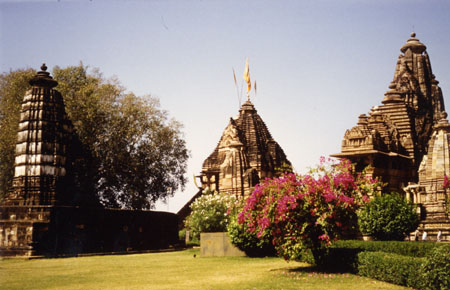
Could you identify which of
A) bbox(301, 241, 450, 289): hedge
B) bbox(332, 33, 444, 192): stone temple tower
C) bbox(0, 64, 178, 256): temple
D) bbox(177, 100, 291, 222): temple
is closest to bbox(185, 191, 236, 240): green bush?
bbox(0, 64, 178, 256): temple

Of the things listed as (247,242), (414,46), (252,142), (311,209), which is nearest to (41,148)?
(247,242)

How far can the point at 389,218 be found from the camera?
22484 millimetres

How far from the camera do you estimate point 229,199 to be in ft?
86.8

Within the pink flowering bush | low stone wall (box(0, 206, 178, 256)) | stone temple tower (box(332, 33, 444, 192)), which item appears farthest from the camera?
stone temple tower (box(332, 33, 444, 192))

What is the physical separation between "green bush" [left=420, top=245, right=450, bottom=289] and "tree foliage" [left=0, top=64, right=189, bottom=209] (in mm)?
28282

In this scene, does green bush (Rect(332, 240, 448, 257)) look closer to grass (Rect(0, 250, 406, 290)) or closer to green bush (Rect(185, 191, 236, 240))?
grass (Rect(0, 250, 406, 290))

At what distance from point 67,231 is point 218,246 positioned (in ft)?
24.0

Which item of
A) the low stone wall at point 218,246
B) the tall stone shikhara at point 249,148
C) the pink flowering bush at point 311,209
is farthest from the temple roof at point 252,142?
the pink flowering bush at point 311,209

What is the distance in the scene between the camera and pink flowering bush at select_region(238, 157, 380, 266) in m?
14.1

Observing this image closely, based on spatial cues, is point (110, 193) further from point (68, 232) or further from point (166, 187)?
point (68, 232)

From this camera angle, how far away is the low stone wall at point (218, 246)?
68.0ft

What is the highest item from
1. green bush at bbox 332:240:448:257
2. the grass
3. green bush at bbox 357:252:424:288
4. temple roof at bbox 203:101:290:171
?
temple roof at bbox 203:101:290:171

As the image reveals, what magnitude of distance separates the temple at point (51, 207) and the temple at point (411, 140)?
13.1m

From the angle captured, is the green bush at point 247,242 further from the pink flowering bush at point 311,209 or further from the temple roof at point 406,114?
the temple roof at point 406,114
